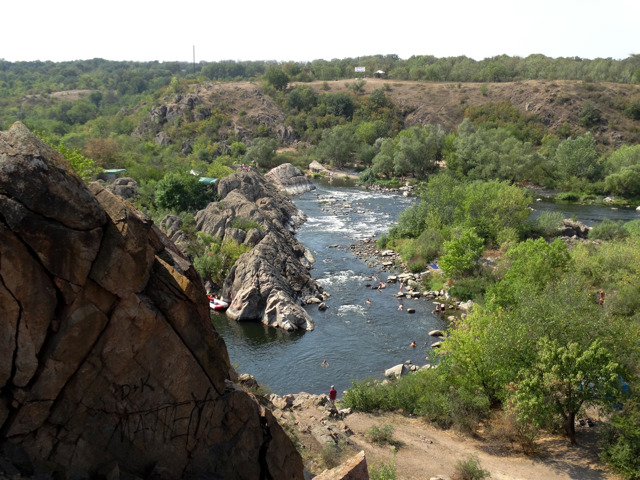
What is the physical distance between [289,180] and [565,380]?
8077 cm

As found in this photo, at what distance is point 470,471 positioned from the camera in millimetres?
21406

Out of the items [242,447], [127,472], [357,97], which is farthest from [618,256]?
[357,97]

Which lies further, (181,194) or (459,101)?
(459,101)

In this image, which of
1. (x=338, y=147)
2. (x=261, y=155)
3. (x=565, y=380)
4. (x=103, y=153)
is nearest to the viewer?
(x=565, y=380)

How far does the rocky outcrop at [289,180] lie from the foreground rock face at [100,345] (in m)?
82.7

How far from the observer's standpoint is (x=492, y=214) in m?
60.8

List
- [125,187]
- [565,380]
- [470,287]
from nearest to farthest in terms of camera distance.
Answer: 1. [565,380]
2. [470,287]
3. [125,187]

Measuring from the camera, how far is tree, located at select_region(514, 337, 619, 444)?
2309cm

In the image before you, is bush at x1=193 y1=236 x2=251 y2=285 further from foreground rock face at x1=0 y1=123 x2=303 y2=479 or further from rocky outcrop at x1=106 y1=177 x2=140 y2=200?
foreground rock face at x1=0 y1=123 x2=303 y2=479

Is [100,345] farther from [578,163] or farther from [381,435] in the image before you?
[578,163]

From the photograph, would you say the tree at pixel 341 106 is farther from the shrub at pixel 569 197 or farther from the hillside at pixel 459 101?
the shrub at pixel 569 197

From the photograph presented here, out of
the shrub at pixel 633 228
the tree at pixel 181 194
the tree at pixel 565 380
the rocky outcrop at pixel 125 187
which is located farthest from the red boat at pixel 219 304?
the shrub at pixel 633 228

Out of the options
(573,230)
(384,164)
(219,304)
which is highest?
(384,164)

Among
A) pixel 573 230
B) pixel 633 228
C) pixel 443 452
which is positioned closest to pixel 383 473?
pixel 443 452
